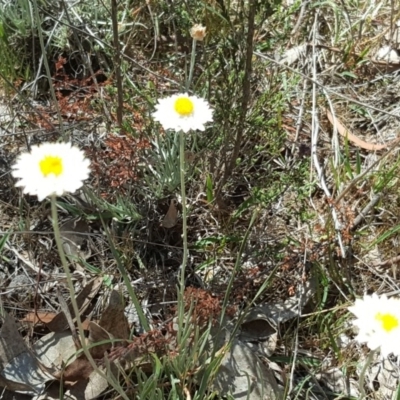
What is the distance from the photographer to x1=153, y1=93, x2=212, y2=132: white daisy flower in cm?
146

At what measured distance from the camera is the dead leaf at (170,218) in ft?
6.40

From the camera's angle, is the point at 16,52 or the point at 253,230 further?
the point at 16,52

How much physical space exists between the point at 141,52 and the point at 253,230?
948 millimetres

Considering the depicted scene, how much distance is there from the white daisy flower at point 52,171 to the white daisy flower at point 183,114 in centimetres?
32

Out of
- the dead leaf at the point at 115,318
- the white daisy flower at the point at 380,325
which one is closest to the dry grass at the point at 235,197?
the dead leaf at the point at 115,318

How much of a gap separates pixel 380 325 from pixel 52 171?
0.69 metres

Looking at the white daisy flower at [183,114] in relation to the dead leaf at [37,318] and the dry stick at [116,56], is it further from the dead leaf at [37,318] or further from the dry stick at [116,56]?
the dead leaf at [37,318]

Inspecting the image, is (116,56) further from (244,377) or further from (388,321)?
(388,321)

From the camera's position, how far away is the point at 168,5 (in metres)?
2.49

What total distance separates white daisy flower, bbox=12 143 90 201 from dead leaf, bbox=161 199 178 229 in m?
0.76

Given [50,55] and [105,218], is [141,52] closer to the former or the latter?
[50,55]

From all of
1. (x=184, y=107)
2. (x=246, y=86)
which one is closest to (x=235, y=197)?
(x=246, y=86)

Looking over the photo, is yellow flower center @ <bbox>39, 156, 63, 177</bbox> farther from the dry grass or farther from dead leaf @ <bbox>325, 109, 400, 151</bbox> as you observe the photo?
dead leaf @ <bbox>325, 109, 400, 151</bbox>

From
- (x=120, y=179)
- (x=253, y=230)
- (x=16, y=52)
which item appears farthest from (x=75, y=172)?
(x=16, y=52)
